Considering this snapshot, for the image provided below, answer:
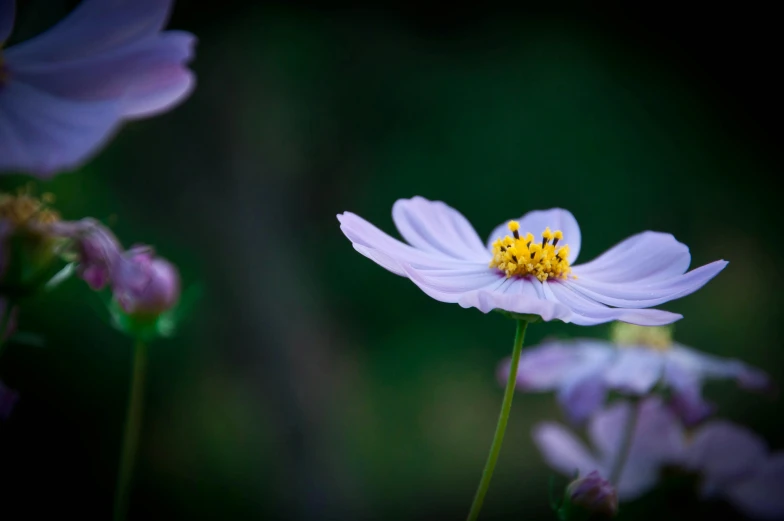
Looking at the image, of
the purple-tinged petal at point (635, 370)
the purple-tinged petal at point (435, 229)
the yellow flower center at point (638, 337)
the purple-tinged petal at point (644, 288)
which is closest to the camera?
the purple-tinged petal at point (644, 288)

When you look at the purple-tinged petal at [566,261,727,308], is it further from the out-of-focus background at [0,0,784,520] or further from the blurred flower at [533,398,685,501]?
the out-of-focus background at [0,0,784,520]

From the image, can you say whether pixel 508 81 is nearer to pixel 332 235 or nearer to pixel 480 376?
pixel 332 235

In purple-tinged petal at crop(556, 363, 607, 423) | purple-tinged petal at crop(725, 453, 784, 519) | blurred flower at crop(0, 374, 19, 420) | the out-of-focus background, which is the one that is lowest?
blurred flower at crop(0, 374, 19, 420)

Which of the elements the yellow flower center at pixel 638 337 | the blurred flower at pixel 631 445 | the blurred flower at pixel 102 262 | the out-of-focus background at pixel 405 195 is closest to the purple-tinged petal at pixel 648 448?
the blurred flower at pixel 631 445

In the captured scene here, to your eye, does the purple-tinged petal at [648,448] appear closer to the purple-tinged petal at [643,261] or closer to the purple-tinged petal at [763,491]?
the purple-tinged petal at [763,491]

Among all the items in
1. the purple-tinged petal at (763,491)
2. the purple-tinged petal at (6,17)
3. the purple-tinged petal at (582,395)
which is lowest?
the purple-tinged petal at (763,491)

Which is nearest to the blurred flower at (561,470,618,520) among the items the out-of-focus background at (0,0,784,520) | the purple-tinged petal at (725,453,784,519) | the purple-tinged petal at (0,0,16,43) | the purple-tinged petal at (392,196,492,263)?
the purple-tinged petal at (392,196,492,263)

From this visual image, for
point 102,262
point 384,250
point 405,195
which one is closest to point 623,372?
point 384,250
